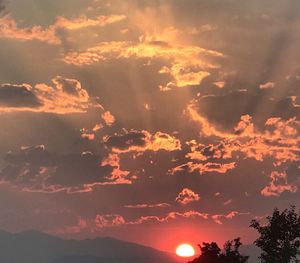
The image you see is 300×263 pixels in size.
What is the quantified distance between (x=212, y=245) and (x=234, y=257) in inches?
274

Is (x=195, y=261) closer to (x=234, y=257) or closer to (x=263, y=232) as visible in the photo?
(x=234, y=257)

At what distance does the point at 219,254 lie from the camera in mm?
84688

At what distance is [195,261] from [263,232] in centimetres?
1687

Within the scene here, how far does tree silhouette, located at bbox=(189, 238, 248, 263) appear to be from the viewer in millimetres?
82875

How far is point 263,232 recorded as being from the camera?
90.8 m

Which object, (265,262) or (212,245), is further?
(265,262)

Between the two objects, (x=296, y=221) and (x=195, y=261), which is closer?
(x=195, y=261)

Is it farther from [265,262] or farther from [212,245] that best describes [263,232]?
[212,245]

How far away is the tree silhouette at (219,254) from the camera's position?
8288 centimetres

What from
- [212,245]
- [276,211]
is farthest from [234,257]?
[276,211]

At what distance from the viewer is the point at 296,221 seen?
9056 centimetres

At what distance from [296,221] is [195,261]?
76.2ft

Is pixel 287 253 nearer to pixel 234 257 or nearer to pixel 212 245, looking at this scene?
pixel 234 257

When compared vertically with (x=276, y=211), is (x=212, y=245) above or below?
below
